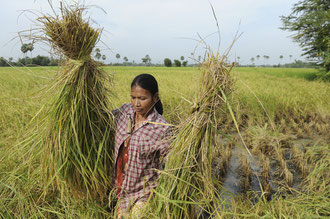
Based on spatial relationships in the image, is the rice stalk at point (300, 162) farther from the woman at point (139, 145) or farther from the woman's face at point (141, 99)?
the woman's face at point (141, 99)

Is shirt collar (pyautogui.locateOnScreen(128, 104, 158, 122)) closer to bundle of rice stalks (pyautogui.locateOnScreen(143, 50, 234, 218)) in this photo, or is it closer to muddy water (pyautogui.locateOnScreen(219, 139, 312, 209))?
bundle of rice stalks (pyautogui.locateOnScreen(143, 50, 234, 218))

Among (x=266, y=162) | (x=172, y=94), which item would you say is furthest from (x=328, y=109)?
(x=172, y=94)

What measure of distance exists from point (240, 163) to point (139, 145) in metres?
1.71

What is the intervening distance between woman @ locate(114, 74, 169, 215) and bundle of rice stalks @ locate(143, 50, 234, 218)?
0.15 meters

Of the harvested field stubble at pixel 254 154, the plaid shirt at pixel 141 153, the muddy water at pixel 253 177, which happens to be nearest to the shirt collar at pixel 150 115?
the plaid shirt at pixel 141 153

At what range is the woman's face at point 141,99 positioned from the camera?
1293 millimetres

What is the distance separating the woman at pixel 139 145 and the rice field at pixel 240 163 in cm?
16

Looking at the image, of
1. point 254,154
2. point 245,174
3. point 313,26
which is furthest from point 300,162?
point 313,26

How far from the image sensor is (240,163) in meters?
2.60

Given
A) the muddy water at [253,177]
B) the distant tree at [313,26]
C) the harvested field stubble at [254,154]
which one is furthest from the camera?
the distant tree at [313,26]

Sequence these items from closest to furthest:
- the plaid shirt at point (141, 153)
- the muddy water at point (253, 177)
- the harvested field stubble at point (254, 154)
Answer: the plaid shirt at point (141, 153), the harvested field stubble at point (254, 154), the muddy water at point (253, 177)

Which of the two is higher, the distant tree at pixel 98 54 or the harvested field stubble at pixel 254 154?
the distant tree at pixel 98 54

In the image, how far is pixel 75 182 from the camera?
1.37 metres

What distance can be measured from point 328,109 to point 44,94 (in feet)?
16.0
